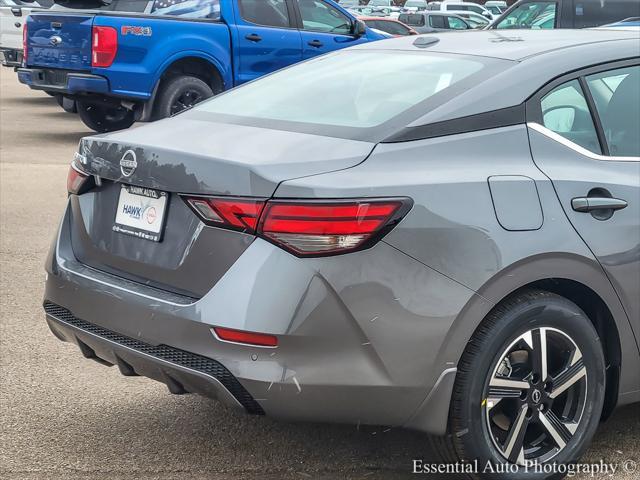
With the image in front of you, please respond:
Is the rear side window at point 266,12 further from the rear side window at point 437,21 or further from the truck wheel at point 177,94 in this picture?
the rear side window at point 437,21

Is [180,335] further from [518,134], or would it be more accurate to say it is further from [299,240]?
[518,134]

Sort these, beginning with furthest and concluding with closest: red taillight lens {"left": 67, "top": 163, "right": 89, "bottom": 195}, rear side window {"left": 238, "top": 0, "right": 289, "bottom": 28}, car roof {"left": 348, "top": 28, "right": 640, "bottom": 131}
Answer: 1. rear side window {"left": 238, "top": 0, "right": 289, "bottom": 28}
2. red taillight lens {"left": 67, "top": 163, "right": 89, "bottom": 195}
3. car roof {"left": 348, "top": 28, "right": 640, "bottom": 131}

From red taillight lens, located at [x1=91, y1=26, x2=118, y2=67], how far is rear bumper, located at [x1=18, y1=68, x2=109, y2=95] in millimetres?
167

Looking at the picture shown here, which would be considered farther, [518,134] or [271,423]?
[271,423]

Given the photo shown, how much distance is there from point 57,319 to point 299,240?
1148 millimetres

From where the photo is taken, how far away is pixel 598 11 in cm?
1341

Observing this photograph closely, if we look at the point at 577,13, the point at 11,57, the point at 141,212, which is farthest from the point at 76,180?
the point at 11,57

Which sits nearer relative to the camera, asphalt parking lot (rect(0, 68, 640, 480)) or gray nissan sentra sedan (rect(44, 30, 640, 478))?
gray nissan sentra sedan (rect(44, 30, 640, 478))

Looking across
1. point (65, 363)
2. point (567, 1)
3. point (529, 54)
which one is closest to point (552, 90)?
point (529, 54)

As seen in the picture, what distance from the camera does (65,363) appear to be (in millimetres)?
4781

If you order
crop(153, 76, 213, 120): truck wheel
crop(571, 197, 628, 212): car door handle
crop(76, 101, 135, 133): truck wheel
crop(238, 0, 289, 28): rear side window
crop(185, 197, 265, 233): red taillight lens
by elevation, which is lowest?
crop(76, 101, 135, 133): truck wheel

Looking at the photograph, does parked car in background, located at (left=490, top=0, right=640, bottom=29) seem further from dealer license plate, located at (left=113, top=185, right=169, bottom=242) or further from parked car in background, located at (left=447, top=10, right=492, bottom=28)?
parked car in background, located at (left=447, top=10, right=492, bottom=28)

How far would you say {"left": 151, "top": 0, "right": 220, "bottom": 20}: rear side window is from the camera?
11.4 meters

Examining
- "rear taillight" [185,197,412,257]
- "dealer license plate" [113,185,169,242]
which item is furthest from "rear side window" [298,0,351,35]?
"rear taillight" [185,197,412,257]
